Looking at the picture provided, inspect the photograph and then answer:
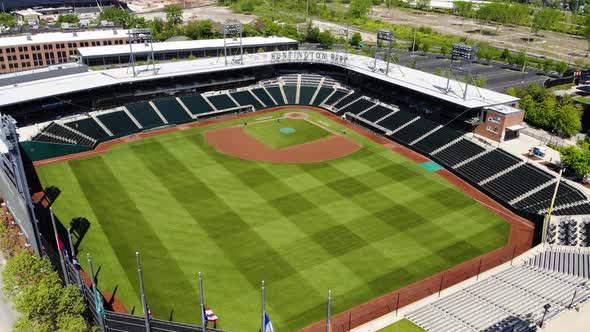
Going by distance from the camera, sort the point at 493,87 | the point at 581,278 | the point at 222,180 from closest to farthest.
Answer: the point at 581,278 < the point at 222,180 < the point at 493,87

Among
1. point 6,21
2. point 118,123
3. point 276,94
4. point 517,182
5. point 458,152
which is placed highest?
point 6,21

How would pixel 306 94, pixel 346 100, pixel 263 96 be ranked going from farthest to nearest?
1. pixel 306 94
2. pixel 263 96
3. pixel 346 100

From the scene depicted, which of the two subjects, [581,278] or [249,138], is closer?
[581,278]

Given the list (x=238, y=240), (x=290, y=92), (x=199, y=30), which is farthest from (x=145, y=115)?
(x=199, y=30)

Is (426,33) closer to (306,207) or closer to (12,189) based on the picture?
(306,207)

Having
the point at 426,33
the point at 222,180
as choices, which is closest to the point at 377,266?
the point at 222,180

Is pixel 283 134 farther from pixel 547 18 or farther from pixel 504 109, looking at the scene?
pixel 547 18
